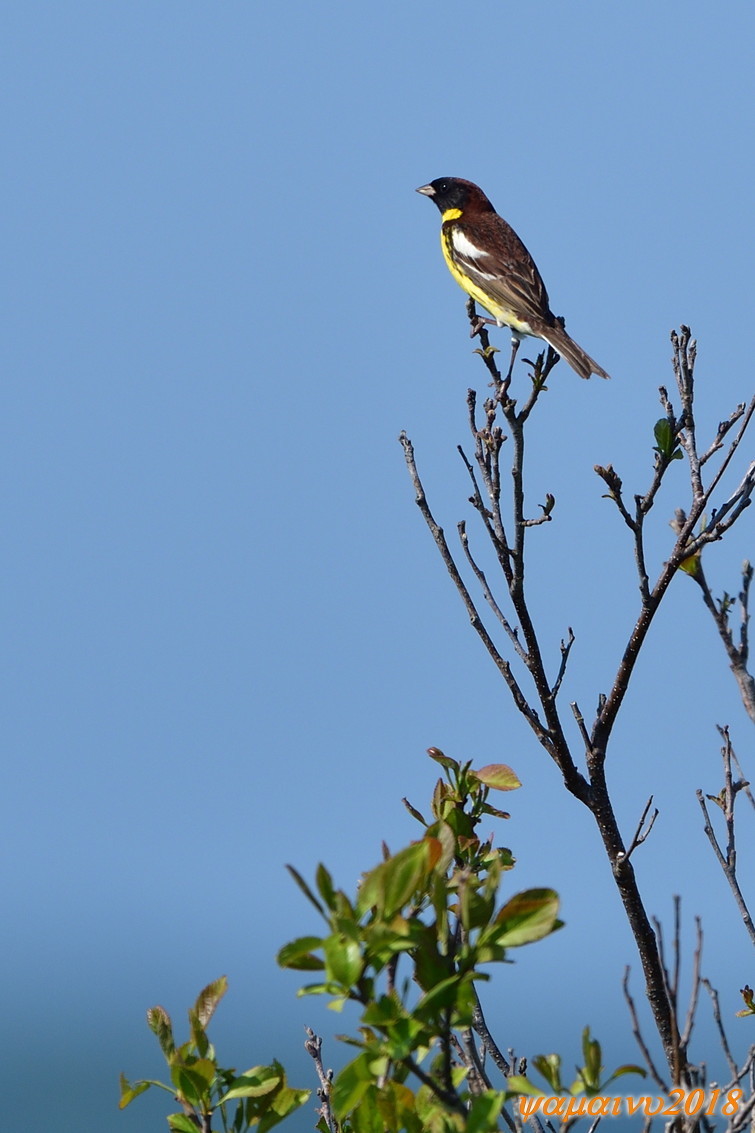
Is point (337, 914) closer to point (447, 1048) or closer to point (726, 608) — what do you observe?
point (447, 1048)

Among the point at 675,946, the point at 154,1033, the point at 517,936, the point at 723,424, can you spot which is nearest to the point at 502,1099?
the point at 517,936

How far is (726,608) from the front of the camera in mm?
3729

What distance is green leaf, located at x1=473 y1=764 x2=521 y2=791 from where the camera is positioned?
3221 millimetres

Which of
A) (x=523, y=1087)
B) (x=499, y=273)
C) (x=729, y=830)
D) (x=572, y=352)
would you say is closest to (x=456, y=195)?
(x=499, y=273)

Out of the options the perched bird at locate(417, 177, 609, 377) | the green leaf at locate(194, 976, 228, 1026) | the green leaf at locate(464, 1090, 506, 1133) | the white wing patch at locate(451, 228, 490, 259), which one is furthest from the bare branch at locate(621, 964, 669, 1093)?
the white wing patch at locate(451, 228, 490, 259)

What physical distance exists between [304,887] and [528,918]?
40cm

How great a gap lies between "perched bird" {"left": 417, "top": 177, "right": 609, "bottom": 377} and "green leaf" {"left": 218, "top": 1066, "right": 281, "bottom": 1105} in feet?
20.0

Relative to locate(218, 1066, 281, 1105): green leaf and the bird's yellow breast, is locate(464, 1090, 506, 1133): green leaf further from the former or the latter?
the bird's yellow breast

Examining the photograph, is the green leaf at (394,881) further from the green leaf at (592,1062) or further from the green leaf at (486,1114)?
the green leaf at (592,1062)

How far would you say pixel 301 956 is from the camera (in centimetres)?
205

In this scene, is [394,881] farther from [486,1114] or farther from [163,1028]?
[163,1028]

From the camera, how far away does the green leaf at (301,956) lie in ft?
6.61

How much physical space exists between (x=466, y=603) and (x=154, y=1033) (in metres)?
2.02

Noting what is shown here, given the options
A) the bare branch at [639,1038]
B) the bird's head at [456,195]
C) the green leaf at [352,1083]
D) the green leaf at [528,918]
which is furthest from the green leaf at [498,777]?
the bird's head at [456,195]
